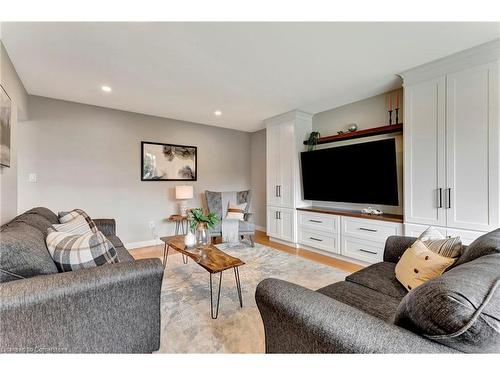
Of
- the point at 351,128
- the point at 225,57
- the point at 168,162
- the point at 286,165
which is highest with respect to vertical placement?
the point at 225,57

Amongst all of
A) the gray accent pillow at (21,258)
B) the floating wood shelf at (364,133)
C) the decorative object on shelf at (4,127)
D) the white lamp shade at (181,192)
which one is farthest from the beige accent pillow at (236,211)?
the gray accent pillow at (21,258)

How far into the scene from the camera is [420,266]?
137 centimetres

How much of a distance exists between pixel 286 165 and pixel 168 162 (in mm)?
2206

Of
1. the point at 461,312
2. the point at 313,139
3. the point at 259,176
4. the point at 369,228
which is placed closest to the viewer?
the point at 461,312

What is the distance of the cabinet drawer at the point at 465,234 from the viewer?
2.15 meters

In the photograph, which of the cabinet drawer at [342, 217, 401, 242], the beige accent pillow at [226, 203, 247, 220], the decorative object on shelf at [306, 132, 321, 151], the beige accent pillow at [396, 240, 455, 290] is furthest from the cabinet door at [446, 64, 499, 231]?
the beige accent pillow at [226, 203, 247, 220]

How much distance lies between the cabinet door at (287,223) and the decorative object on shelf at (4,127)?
352 cm

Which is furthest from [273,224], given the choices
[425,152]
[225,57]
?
[225,57]

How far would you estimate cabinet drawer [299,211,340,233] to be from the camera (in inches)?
132

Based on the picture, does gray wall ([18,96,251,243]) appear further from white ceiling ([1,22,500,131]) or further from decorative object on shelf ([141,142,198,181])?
white ceiling ([1,22,500,131])

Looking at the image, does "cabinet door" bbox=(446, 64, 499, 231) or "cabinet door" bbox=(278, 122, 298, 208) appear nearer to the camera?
"cabinet door" bbox=(446, 64, 499, 231)

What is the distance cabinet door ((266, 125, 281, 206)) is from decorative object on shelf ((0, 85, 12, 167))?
342 centimetres

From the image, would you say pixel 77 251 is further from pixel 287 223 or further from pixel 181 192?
pixel 287 223
